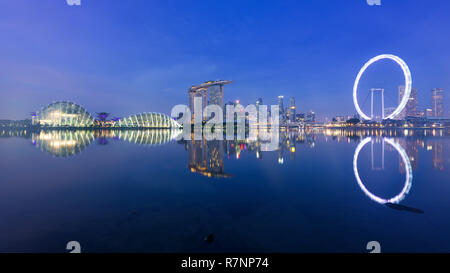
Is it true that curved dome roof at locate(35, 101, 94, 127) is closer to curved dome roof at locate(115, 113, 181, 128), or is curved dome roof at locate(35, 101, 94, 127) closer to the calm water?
curved dome roof at locate(115, 113, 181, 128)

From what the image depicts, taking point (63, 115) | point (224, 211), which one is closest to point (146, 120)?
point (63, 115)

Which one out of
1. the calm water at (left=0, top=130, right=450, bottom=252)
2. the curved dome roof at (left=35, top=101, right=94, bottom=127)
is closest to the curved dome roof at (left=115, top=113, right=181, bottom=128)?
the curved dome roof at (left=35, top=101, right=94, bottom=127)

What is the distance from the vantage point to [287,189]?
407 inches

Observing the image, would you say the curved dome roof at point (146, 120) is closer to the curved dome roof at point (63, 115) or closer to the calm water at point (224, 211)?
the curved dome roof at point (63, 115)

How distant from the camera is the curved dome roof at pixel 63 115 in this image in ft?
393

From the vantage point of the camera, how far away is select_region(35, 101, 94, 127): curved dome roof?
120m

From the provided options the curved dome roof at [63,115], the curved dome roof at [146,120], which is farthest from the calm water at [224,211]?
the curved dome roof at [63,115]

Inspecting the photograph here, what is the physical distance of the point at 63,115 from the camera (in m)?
121

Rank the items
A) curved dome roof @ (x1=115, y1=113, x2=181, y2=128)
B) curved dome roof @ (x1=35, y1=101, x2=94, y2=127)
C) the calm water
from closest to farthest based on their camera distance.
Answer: the calm water, curved dome roof @ (x1=35, y1=101, x2=94, y2=127), curved dome roof @ (x1=115, y1=113, x2=181, y2=128)

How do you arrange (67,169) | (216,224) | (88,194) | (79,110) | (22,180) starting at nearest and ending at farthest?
1. (216,224)
2. (88,194)
3. (22,180)
4. (67,169)
5. (79,110)

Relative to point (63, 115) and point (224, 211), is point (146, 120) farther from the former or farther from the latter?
point (224, 211)

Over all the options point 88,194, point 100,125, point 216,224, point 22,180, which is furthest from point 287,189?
point 100,125
